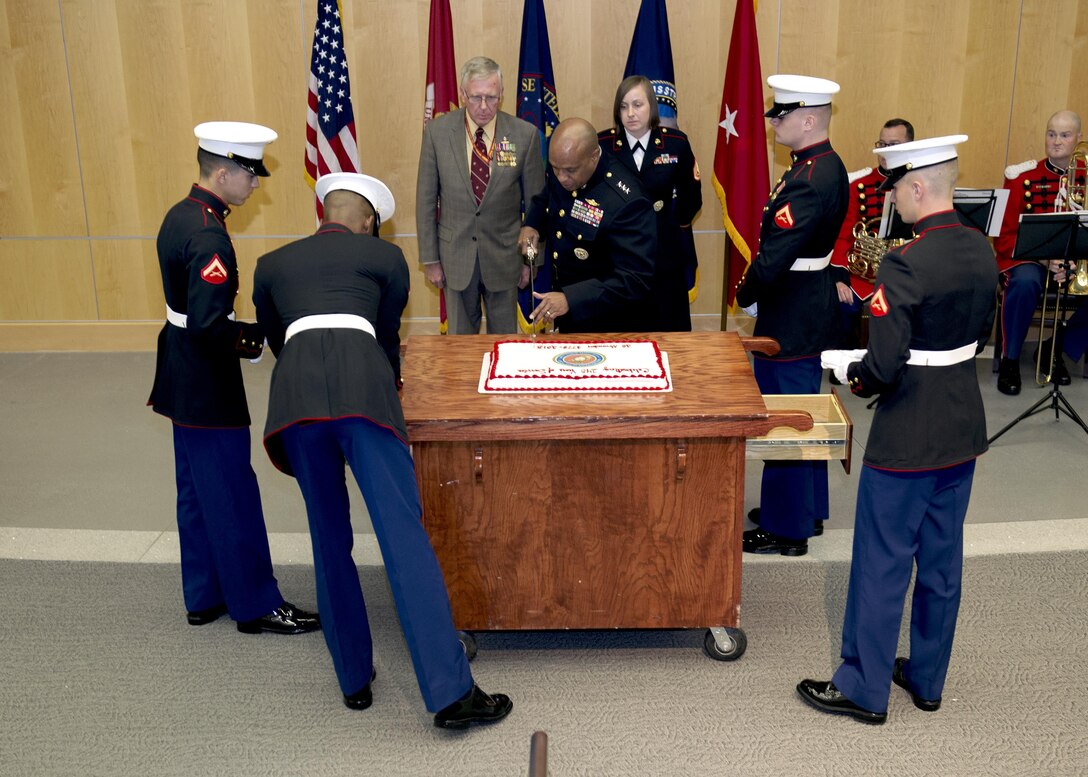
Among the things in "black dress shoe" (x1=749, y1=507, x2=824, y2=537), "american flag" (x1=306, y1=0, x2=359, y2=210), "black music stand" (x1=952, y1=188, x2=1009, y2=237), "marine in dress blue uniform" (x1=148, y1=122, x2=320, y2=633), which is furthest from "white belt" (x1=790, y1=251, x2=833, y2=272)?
"american flag" (x1=306, y1=0, x2=359, y2=210)

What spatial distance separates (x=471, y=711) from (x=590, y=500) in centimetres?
69

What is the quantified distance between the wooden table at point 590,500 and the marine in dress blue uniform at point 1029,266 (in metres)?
3.29

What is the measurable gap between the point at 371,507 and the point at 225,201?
116 cm

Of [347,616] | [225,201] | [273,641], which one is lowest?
[273,641]

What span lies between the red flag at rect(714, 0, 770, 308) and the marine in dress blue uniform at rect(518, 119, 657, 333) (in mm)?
2337

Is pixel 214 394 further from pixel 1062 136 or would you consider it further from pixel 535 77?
pixel 1062 136

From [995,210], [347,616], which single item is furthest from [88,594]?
[995,210]

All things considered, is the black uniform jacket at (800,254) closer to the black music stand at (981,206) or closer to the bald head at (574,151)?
the bald head at (574,151)

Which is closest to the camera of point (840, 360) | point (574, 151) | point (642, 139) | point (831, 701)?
point (840, 360)

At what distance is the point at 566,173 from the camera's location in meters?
3.88

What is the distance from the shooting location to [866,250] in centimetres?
606

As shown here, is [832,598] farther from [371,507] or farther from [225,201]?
[225,201]

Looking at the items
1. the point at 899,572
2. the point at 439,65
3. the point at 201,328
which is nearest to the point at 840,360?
the point at 899,572

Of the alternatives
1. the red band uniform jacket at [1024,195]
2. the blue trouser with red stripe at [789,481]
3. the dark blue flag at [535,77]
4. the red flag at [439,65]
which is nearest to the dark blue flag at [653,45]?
the dark blue flag at [535,77]
